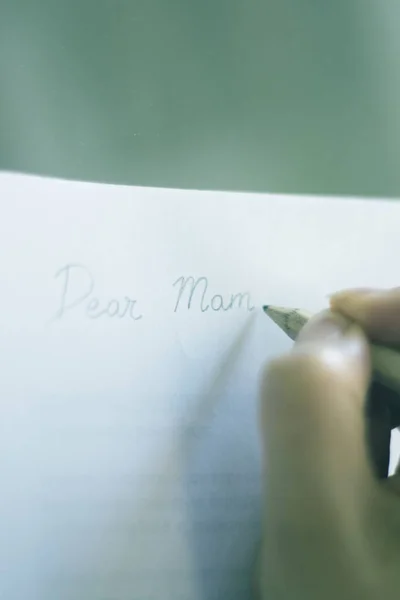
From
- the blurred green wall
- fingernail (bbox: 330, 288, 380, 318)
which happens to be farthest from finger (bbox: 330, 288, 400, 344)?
the blurred green wall

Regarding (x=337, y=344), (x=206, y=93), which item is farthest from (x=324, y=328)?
(x=206, y=93)

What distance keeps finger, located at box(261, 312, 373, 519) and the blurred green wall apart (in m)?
0.16

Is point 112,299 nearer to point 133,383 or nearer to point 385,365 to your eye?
point 133,383

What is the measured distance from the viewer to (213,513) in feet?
1.12

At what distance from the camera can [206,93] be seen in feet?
1.33

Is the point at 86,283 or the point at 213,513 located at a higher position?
the point at 86,283

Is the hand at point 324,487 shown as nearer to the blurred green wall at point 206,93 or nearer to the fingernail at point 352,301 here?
the fingernail at point 352,301

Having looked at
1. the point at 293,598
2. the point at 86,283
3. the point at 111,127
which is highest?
the point at 111,127

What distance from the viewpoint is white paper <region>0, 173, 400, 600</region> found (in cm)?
32

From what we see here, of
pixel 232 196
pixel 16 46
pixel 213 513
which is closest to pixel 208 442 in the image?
pixel 213 513

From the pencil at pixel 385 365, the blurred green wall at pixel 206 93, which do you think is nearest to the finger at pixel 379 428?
the pencil at pixel 385 365

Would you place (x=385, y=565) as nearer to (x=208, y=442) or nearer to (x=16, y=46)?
(x=208, y=442)

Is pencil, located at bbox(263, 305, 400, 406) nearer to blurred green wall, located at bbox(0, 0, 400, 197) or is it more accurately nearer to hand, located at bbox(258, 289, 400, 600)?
hand, located at bbox(258, 289, 400, 600)

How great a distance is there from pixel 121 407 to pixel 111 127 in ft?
0.57
